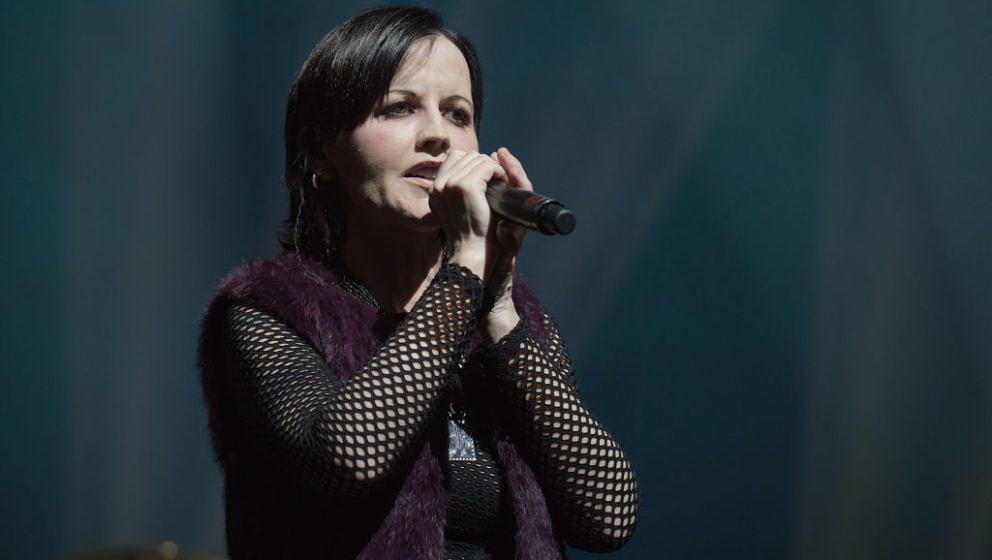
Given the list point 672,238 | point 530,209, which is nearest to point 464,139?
point 530,209

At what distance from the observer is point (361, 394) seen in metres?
0.99

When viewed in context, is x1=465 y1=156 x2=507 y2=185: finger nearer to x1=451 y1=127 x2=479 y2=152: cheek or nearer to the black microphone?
the black microphone

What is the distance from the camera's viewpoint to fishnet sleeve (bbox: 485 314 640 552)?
112cm

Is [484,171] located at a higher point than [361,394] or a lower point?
higher

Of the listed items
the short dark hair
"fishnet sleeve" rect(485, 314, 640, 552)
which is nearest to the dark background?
the short dark hair

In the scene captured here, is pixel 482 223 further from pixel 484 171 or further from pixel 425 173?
pixel 425 173

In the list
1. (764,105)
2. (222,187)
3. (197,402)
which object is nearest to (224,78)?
(222,187)

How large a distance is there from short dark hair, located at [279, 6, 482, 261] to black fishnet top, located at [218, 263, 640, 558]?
0.22 m

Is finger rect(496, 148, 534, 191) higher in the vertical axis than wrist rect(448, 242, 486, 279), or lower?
higher

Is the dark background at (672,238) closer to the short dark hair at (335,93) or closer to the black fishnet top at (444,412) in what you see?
the short dark hair at (335,93)

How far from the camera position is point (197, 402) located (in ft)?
6.91

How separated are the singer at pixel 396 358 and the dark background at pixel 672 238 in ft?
2.72

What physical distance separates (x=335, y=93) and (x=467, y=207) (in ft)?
0.94

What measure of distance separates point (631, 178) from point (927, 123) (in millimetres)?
643
